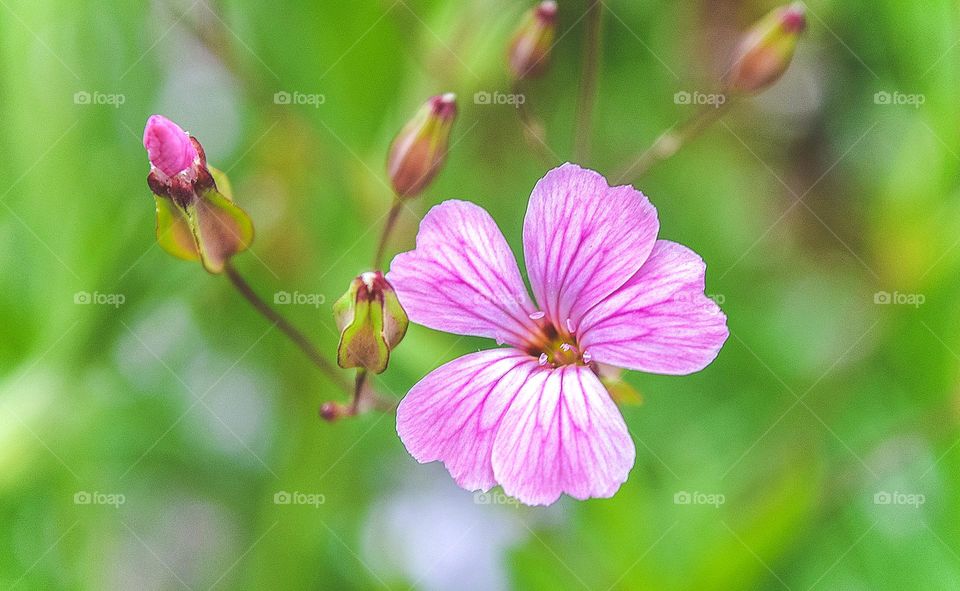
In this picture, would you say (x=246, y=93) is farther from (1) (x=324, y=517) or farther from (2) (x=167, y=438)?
(1) (x=324, y=517)

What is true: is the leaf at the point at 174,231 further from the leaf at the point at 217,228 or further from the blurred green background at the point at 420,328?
the blurred green background at the point at 420,328

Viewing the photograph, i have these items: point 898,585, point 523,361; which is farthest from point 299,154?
point 898,585

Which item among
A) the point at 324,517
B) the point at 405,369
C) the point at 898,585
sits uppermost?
the point at 405,369

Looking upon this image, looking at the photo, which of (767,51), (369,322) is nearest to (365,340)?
(369,322)

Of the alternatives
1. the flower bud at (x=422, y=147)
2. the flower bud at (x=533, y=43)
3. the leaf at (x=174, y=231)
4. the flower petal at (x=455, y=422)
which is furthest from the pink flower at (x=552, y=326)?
the flower bud at (x=533, y=43)

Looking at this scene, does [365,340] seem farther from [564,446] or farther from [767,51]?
[767,51]
